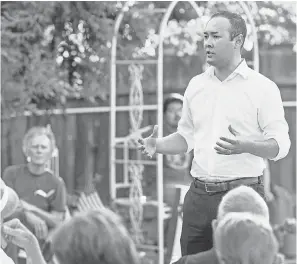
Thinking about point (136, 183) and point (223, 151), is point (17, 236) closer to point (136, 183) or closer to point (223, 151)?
point (223, 151)

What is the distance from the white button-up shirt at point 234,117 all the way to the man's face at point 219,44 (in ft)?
0.25

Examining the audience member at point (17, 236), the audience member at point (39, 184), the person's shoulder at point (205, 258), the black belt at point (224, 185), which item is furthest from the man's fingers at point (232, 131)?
the audience member at point (39, 184)

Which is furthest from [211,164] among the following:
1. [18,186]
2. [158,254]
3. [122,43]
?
[122,43]

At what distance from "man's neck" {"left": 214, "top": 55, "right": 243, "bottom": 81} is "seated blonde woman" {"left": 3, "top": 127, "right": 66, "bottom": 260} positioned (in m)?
2.28

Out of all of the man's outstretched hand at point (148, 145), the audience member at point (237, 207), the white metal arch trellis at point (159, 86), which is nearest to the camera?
the audience member at point (237, 207)

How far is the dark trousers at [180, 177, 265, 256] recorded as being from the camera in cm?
376

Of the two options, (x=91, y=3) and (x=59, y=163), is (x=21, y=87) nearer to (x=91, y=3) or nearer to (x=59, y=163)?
(x=91, y=3)

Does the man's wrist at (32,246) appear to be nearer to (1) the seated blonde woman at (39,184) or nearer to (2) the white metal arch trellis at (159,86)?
(1) the seated blonde woman at (39,184)

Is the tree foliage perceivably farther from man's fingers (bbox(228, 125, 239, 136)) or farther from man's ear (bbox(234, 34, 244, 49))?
man's fingers (bbox(228, 125, 239, 136))

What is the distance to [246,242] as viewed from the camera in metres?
2.55

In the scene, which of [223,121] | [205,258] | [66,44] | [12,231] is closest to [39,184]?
[66,44]

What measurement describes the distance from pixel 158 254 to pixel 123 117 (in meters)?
1.96

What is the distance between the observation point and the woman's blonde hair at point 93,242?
223 cm

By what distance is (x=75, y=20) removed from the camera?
666cm
